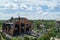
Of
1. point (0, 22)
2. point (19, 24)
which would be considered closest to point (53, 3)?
point (19, 24)

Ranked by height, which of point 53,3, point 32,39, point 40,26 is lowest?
point 32,39

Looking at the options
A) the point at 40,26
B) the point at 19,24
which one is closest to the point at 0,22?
the point at 19,24

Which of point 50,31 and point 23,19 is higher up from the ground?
point 23,19

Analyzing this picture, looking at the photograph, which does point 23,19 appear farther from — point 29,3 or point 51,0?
point 51,0

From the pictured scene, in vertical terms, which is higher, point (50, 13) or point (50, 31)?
point (50, 13)

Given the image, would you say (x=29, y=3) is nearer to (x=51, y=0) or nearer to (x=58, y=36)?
(x=51, y=0)

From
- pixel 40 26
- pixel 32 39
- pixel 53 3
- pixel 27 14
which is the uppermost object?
pixel 53 3
